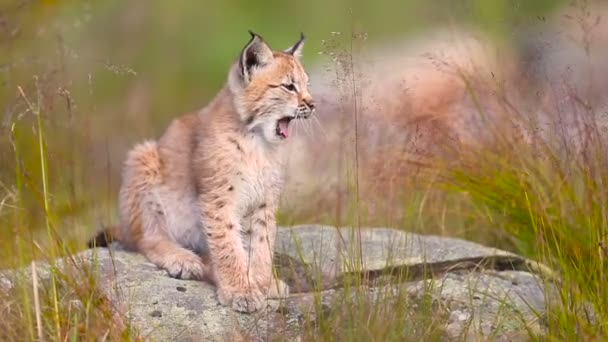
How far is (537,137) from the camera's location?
4637 millimetres

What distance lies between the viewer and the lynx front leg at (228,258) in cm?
461

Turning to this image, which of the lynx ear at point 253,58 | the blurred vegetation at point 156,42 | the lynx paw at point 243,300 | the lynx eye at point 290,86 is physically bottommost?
the lynx paw at point 243,300

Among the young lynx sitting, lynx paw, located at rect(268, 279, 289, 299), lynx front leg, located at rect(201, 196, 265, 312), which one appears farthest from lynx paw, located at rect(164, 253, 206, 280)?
lynx paw, located at rect(268, 279, 289, 299)

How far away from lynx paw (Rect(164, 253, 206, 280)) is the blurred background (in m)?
0.41

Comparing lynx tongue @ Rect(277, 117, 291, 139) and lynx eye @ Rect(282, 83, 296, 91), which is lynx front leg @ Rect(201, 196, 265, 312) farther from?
lynx eye @ Rect(282, 83, 296, 91)

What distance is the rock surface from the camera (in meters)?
4.16

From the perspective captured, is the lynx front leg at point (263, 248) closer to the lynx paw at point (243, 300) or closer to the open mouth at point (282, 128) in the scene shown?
the lynx paw at point (243, 300)

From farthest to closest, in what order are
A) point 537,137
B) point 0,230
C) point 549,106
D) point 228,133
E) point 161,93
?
1. point 161,93
2. point 549,106
3. point 0,230
4. point 228,133
5. point 537,137

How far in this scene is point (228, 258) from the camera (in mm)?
4793

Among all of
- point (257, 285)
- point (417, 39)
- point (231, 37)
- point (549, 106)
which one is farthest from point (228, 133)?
point (231, 37)

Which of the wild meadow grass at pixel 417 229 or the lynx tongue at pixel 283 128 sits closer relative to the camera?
the wild meadow grass at pixel 417 229

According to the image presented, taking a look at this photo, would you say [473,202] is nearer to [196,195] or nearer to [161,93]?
[196,195]

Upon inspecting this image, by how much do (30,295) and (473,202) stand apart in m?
2.63

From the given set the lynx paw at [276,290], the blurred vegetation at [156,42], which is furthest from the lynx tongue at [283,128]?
the blurred vegetation at [156,42]
